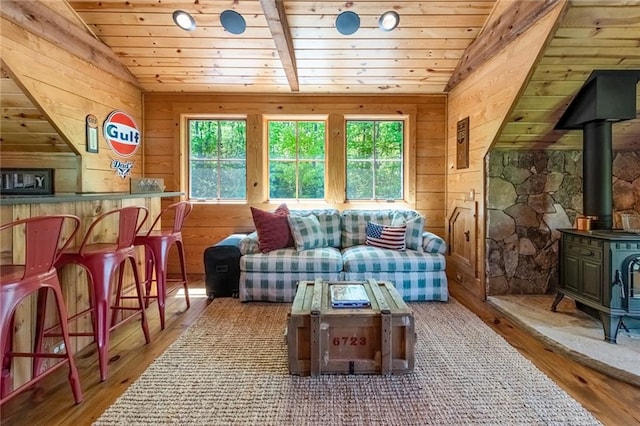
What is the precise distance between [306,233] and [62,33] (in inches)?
113

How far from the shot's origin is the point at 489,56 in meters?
3.40

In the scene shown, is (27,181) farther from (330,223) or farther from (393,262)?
(393,262)

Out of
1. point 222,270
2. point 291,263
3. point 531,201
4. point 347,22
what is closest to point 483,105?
point 531,201

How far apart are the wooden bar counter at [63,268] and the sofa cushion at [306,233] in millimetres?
1400

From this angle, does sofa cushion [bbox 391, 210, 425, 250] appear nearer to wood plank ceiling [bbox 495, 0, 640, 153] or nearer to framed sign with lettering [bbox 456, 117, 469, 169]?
framed sign with lettering [bbox 456, 117, 469, 169]

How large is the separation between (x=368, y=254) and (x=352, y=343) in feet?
4.91

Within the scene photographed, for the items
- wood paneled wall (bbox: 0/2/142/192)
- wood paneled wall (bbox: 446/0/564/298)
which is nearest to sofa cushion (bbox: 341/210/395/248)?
wood paneled wall (bbox: 446/0/564/298)

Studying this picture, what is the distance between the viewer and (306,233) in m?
3.77

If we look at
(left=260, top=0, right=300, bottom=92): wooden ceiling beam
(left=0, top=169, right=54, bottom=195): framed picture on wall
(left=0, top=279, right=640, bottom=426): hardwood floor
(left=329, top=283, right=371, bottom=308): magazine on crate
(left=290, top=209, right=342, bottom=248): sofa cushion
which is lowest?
(left=0, top=279, right=640, bottom=426): hardwood floor

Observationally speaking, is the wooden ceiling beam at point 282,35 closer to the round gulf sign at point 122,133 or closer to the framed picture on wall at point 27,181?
the round gulf sign at point 122,133

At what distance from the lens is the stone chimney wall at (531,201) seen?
3.48 metres

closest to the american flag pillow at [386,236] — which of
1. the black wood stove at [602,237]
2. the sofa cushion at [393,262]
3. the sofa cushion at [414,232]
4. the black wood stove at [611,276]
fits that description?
the sofa cushion at [414,232]

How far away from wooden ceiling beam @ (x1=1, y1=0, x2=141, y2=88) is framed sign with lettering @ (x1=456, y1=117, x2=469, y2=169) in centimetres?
387

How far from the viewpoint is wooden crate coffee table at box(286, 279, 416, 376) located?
206 centimetres
